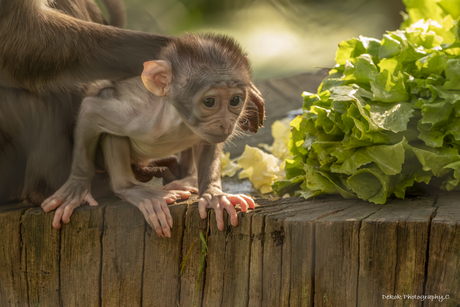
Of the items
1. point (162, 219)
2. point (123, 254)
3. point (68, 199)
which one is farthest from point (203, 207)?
point (68, 199)

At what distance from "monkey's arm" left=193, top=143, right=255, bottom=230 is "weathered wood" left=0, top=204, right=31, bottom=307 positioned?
2.87 ft

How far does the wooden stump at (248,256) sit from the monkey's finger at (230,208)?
0.04 metres

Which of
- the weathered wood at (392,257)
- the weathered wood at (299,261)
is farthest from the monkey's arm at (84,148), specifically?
the weathered wood at (392,257)

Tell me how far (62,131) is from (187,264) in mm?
969

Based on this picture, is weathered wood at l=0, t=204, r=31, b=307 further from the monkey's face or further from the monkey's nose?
the monkey's nose

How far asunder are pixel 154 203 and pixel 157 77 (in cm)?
57

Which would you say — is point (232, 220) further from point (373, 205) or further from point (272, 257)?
point (373, 205)

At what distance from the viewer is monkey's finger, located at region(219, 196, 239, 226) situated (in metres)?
1.92

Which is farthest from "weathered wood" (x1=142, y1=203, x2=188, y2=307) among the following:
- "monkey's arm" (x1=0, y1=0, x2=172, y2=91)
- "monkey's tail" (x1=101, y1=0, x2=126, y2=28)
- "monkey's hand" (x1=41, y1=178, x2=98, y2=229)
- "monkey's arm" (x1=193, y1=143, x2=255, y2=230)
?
"monkey's tail" (x1=101, y1=0, x2=126, y2=28)

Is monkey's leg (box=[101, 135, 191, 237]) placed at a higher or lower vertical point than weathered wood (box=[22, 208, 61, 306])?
higher

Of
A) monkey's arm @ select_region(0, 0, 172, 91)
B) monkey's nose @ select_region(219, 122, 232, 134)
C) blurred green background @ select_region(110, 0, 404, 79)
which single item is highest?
blurred green background @ select_region(110, 0, 404, 79)

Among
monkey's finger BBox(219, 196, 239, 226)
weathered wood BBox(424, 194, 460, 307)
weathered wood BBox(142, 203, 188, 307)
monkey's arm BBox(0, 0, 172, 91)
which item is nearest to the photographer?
weathered wood BBox(424, 194, 460, 307)

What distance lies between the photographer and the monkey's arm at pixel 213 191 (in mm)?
1952

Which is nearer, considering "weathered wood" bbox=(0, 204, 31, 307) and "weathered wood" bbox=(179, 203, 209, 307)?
"weathered wood" bbox=(179, 203, 209, 307)
